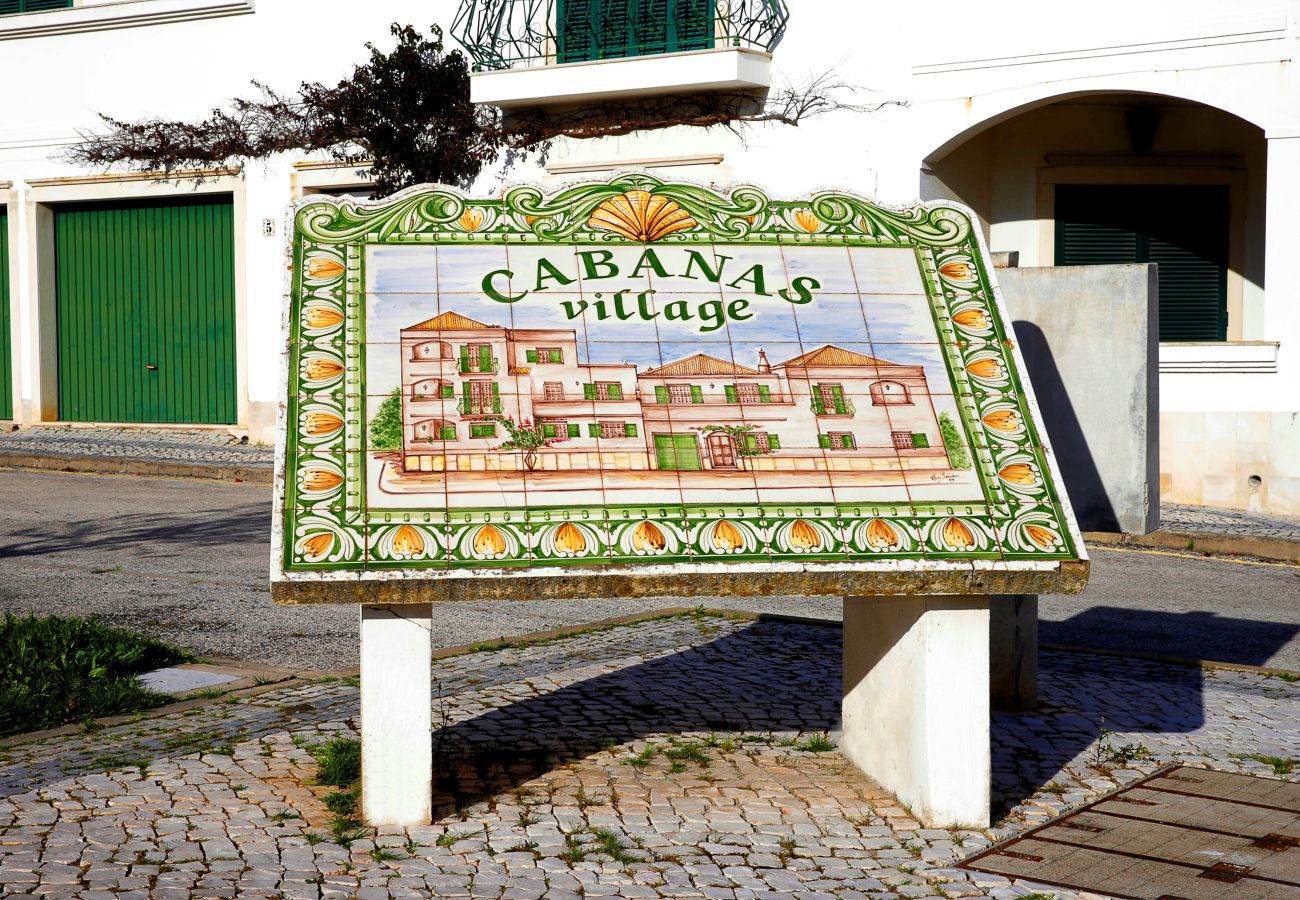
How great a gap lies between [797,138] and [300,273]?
11410mm

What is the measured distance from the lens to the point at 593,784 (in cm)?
514

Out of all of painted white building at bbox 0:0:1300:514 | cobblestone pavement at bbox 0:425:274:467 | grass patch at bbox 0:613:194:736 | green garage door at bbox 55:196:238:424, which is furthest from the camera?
green garage door at bbox 55:196:238:424

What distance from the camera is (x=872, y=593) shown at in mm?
4457

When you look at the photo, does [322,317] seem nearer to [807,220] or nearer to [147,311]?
[807,220]

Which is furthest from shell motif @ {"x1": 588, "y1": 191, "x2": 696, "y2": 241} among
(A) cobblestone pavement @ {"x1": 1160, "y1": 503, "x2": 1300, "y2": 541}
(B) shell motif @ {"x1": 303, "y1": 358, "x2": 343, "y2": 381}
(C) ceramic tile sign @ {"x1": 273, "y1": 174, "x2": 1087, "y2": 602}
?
(A) cobblestone pavement @ {"x1": 1160, "y1": 503, "x2": 1300, "y2": 541}

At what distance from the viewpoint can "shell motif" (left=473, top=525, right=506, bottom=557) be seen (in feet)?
14.2

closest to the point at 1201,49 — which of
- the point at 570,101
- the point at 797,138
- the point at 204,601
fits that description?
the point at 797,138

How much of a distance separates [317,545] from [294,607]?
15.8 ft

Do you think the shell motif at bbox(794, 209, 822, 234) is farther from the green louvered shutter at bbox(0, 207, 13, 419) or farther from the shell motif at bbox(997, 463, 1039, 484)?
the green louvered shutter at bbox(0, 207, 13, 419)

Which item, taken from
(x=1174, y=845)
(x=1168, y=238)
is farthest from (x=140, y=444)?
(x=1174, y=845)

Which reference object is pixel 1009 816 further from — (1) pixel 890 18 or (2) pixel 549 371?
(1) pixel 890 18

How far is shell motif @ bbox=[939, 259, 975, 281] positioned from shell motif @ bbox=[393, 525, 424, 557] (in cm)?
202

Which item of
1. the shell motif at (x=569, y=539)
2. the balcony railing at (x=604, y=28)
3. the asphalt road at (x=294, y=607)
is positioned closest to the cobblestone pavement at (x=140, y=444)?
the asphalt road at (x=294, y=607)

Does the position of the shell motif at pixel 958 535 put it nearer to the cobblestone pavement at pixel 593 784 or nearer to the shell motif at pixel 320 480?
the cobblestone pavement at pixel 593 784
